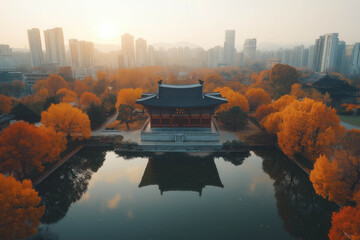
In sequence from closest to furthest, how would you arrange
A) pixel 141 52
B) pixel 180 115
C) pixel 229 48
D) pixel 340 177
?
pixel 340 177
pixel 180 115
pixel 141 52
pixel 229 48

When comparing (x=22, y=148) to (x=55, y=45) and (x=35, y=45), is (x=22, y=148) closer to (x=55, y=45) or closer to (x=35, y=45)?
(x=55, y=45)

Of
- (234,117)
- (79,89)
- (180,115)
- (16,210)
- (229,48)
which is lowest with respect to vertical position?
(16,210)

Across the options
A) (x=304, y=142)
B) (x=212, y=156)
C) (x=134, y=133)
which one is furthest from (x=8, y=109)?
(x=304, y=142)

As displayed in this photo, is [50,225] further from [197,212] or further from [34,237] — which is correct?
[197,212]

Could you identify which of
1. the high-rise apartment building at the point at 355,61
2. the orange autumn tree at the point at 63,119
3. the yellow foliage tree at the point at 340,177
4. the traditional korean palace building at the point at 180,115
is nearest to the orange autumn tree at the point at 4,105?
the orange autumn tree at the point at 63,119

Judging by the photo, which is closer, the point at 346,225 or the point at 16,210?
the point at 346,225

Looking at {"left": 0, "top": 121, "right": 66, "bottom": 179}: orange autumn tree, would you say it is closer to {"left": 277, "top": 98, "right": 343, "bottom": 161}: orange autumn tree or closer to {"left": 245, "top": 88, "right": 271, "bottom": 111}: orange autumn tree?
{"left": 277, "top": 98, "right": 343, "bottom": 161}: orange autumn tree

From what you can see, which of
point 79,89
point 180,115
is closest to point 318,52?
point 180,115
